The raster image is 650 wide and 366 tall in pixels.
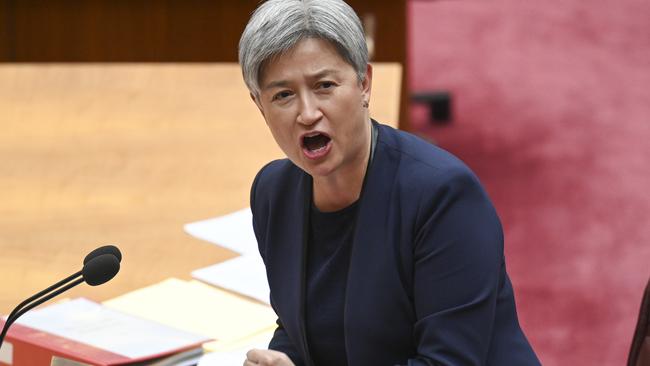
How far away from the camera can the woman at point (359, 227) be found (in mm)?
1120

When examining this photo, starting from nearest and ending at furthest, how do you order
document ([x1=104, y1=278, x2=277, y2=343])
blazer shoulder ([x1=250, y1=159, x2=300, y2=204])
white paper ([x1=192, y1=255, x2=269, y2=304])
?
blazer shoulder ([x1=250, y1=159, x2=300, y2=204]) → document ([x1=104, y1=278, x2=277, y2=343]) → white paper ([x1=192, y1=255, x2=269, y2=304])

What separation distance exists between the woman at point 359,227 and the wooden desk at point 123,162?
1.49 feet

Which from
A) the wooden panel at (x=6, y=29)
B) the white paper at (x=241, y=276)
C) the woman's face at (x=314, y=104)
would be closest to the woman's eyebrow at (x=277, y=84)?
the woman's face at (x=314, y=104)

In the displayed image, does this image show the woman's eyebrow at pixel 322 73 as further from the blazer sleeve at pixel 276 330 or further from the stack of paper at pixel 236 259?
the stack of paper at pixel 236 259

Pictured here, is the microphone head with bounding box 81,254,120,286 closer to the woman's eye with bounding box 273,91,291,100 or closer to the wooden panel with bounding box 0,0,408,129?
the woman's eye with bounding box 273,91,291,100

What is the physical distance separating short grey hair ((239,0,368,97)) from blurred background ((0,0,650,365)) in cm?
90

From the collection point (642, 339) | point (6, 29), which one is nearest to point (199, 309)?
point (642, 339)

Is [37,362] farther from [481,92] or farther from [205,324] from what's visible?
[481,92]

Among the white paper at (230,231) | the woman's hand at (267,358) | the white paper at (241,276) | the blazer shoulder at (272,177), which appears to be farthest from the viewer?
the white paper at (230,231)

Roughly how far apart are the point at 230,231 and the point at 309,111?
717 mm

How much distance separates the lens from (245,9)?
2996mm

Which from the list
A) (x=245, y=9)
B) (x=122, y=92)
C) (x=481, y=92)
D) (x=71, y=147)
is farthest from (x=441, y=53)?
(x=71, y=147)

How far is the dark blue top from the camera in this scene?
124cm

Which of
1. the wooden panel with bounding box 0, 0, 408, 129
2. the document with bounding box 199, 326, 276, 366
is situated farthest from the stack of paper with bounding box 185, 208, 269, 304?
the wooden panel with bounding box 0, 0, 408, 129
